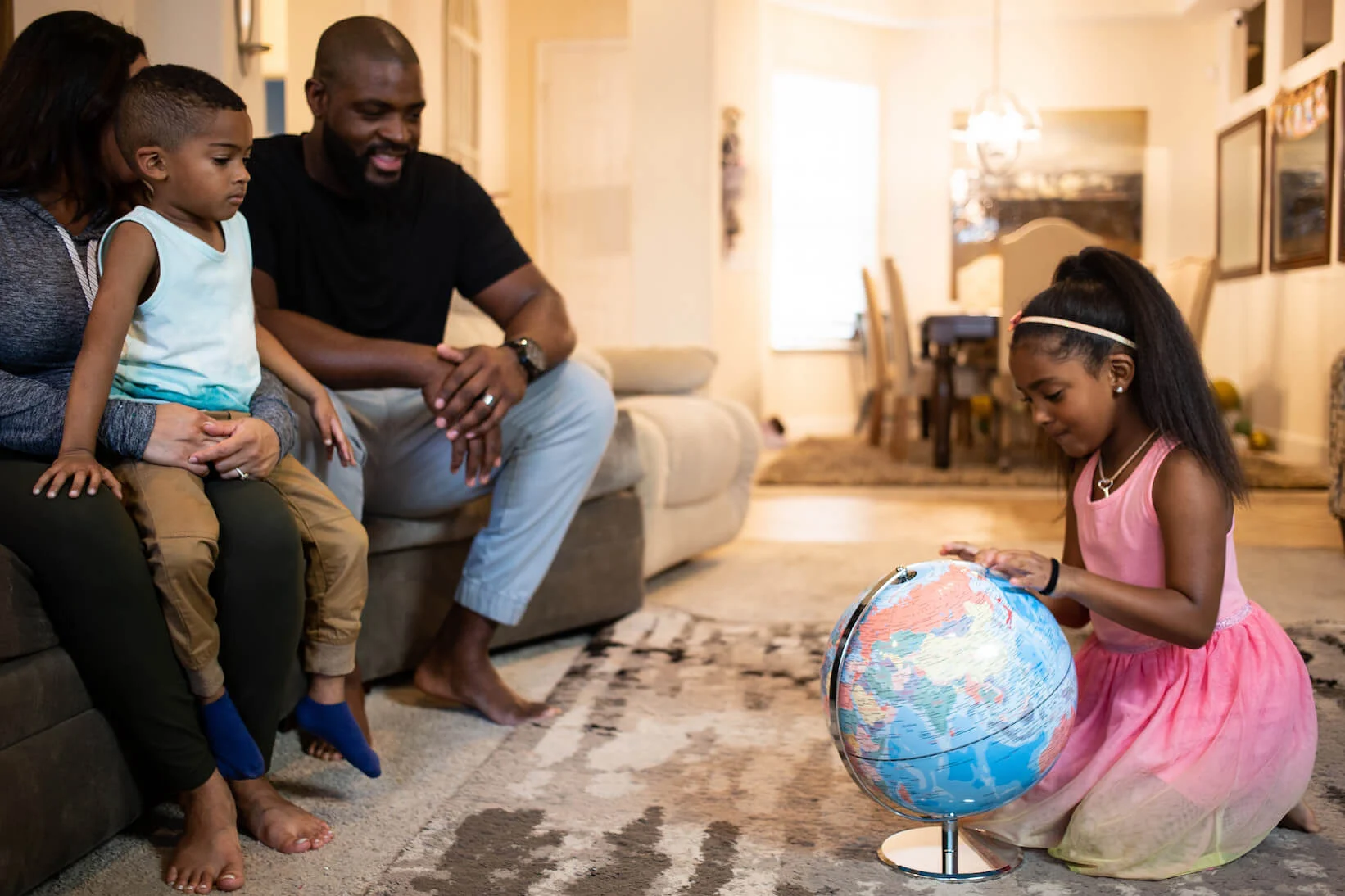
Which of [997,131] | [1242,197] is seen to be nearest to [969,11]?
[997,131]

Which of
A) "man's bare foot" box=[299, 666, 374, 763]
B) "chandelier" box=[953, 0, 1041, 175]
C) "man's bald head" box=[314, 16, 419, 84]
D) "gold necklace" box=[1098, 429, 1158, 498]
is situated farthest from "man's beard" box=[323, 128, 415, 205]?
"chandelier" box=[953, 0, 1041, 175]

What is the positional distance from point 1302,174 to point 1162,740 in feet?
20.4

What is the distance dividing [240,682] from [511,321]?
101cm

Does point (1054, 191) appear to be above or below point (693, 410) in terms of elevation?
above

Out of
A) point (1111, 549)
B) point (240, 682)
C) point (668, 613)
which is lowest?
point (668, 613)

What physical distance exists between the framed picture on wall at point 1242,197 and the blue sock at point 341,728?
729 cm

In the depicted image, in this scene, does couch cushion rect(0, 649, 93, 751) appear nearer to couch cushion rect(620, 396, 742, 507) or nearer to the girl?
the girl

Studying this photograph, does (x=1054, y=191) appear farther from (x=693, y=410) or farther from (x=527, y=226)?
(x=693, y=410)

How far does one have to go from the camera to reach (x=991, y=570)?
1.49 metres

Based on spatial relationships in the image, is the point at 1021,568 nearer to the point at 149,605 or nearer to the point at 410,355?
the point at 149,605

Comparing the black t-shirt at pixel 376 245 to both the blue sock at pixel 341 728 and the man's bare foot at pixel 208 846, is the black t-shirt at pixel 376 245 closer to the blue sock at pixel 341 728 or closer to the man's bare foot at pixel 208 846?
the blue sock at pixel 341 728

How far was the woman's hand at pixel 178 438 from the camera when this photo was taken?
1.65 meters

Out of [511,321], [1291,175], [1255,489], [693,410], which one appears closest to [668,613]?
[693,410]

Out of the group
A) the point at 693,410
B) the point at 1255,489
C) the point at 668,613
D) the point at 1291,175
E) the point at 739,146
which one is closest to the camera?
the point at 668,613
